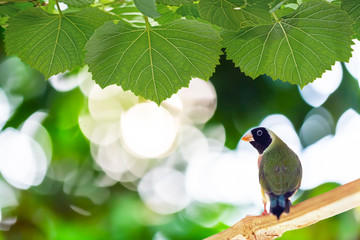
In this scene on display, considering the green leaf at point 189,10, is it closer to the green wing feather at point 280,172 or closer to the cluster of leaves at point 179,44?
the cluster of leaves at point 179,44

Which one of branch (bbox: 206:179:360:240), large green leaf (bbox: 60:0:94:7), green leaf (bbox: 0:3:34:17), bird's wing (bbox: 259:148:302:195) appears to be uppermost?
green leaf (bbox: 0:3:34:17)

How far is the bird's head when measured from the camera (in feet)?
1.33

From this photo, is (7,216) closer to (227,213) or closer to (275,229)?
(227,213)

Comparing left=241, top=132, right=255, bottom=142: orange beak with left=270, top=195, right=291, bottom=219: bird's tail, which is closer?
left=270, top=195, right=291, bottom=219: bird's tail

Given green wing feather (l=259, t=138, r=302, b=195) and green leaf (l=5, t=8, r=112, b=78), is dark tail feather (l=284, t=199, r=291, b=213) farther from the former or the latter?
green leaf (l=5, t=8, r=112, b=78)

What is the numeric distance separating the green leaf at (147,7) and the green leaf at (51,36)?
Result: 0.32 ft

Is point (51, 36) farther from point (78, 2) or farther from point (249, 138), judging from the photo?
point (249, 138)

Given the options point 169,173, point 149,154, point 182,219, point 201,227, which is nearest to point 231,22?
point 201,227

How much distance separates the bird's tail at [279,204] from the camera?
30cm

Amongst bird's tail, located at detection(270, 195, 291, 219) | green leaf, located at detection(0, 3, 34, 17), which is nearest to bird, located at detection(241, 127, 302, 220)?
bird's tail, located at detection(270, 195, 291, 219)

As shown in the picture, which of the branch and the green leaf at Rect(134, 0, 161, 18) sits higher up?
the green leaf at Rect(134, 0, 161, 18)

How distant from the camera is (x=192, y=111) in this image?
1.66 meters

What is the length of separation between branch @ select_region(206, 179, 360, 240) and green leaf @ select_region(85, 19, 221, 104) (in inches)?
4.8

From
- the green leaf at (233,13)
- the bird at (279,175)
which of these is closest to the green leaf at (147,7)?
the green leaf at (233,13)
